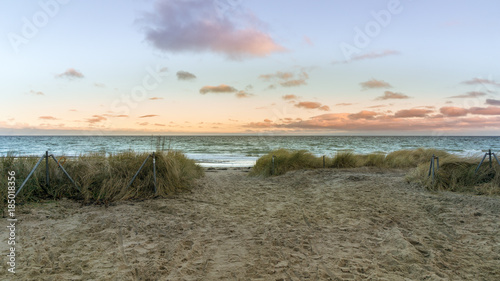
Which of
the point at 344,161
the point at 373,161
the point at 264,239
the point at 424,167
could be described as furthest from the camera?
the point at 373,161

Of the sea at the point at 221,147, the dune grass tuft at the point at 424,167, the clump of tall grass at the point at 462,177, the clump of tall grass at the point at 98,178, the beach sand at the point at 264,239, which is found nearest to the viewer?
the beach sand at the point at 264,239

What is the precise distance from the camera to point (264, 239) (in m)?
4.90

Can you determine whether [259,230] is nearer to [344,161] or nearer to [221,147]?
[344,161]

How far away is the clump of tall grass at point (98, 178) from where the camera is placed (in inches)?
279

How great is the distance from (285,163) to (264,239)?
31.4ft

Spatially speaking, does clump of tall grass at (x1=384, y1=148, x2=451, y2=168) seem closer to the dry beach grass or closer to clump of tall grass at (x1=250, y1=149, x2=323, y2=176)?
clump of tall grass at (x1=250, y1=149, x2=323, y2=176)

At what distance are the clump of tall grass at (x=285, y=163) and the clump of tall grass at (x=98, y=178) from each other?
5.79 metres

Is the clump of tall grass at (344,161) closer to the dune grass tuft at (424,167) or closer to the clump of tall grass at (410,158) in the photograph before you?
the dune grass tuft at (424,167)

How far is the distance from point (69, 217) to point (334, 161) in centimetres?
1235

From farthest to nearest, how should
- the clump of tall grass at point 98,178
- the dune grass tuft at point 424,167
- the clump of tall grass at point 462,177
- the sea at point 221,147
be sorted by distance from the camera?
the sea at point 221,147
the dune grass tuft at point 424,167
the clump of tall grass at point 462,177
the clump of tall grass at point 98,178

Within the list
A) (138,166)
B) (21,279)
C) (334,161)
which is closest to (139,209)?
(138,166)

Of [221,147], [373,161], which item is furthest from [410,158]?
[221,147]

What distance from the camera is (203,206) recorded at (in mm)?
7234

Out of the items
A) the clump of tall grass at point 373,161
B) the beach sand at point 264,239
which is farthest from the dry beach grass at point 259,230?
the clump of tall grass at point 373,161
